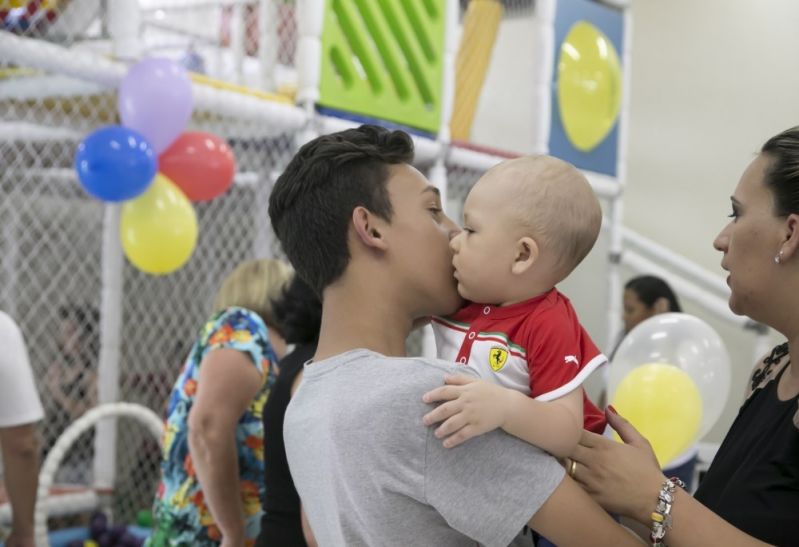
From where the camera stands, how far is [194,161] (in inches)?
135

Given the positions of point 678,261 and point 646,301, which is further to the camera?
point 678,261

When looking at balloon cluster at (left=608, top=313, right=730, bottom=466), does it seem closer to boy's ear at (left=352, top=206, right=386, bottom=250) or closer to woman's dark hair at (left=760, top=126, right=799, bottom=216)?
woman's dark hair at (left=760, top=126, right=799, bottom=216)

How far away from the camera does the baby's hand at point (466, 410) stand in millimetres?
1167

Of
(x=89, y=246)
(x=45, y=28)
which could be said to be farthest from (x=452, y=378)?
(x=89, y=246)

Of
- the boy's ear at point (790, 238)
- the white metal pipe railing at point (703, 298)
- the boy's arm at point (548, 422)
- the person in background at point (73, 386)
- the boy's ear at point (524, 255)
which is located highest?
the boy's ear at point (790, 238)

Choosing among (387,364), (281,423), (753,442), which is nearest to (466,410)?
(387,364)

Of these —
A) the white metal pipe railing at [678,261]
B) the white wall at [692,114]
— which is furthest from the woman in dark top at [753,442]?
the white wall at [692,114]

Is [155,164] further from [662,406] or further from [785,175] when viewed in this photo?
[785,175]

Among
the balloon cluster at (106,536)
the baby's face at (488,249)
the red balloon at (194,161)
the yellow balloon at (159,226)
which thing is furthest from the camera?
the balloon cluster at (106,536)

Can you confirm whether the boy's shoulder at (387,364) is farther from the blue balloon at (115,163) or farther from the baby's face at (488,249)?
the blue balloon at (115,163)

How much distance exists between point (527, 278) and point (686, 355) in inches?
61.3

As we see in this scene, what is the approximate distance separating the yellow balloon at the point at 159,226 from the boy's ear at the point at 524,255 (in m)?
2.13

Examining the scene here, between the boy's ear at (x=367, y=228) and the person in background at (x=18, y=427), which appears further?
the person in background at (x=18, y=427)

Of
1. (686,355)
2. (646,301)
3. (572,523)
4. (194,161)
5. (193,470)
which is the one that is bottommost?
(646,301)
